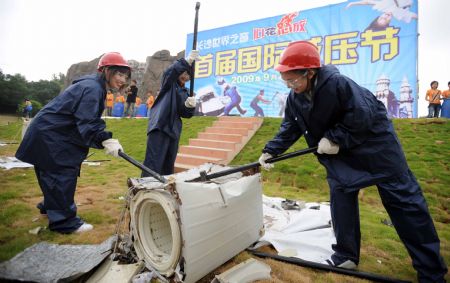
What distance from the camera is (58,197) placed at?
2.83 metres

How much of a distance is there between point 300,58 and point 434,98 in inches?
356

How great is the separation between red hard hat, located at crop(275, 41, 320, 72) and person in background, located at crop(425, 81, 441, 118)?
889 centimetres

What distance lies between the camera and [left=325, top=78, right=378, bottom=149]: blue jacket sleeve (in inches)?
81.7

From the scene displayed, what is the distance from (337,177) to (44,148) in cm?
291

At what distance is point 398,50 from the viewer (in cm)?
874

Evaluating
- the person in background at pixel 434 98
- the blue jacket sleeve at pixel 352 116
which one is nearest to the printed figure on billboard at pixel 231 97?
the person in background at pixel 434 98

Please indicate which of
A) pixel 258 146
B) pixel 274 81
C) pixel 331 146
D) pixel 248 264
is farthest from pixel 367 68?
pixel 248 264

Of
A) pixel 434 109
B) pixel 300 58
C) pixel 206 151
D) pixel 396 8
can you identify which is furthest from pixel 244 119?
pixel 300 58

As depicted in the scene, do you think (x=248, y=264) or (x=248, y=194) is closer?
(x=248, y=264)

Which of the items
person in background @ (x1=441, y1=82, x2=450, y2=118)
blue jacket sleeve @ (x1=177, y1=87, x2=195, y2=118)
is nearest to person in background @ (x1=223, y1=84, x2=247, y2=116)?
person in background @ (x1=441, y1=82, x2=450, y2=118)

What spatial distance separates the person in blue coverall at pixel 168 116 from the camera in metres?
3.40

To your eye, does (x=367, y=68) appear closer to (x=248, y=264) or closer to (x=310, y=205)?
(x=310, y=205)

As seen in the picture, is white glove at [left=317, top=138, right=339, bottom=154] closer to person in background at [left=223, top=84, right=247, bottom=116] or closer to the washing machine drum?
the washing machine drum

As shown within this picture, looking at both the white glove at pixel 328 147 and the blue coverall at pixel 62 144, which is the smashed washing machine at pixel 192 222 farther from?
the blue coverall at pixel 62 144
